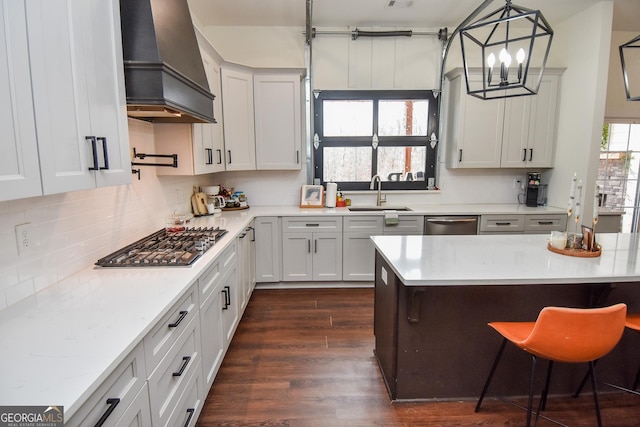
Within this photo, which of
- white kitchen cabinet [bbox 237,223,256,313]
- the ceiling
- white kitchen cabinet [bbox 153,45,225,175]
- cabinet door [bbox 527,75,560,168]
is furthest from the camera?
cabinet door [bbox 527,75,560,168]

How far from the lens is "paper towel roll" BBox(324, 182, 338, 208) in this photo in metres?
4.06

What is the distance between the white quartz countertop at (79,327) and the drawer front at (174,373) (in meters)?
0.24

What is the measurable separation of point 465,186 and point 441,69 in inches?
58.5

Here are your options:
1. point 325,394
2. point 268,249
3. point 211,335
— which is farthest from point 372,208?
point 211,335

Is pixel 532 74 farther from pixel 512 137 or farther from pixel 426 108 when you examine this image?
pixel 426 108

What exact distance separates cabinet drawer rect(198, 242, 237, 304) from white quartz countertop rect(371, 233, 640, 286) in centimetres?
107

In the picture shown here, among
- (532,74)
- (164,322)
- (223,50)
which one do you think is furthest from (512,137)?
(164,322)

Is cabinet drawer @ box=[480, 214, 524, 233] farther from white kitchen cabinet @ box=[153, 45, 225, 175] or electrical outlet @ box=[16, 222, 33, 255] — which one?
electrical outlet @ box=[16, 222, 33, 255]

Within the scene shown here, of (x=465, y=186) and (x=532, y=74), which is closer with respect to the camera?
(x=532, y=74)

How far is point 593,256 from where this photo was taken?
2.03 m

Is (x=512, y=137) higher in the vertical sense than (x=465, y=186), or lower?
higher

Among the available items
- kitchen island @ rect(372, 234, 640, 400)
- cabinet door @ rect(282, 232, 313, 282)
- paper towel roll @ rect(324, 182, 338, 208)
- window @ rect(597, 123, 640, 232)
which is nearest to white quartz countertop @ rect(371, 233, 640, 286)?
kitchen island @ rect(372, 234, 640, 400)

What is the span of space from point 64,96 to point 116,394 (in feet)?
3.40

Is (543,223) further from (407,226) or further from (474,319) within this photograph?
(474,319)
